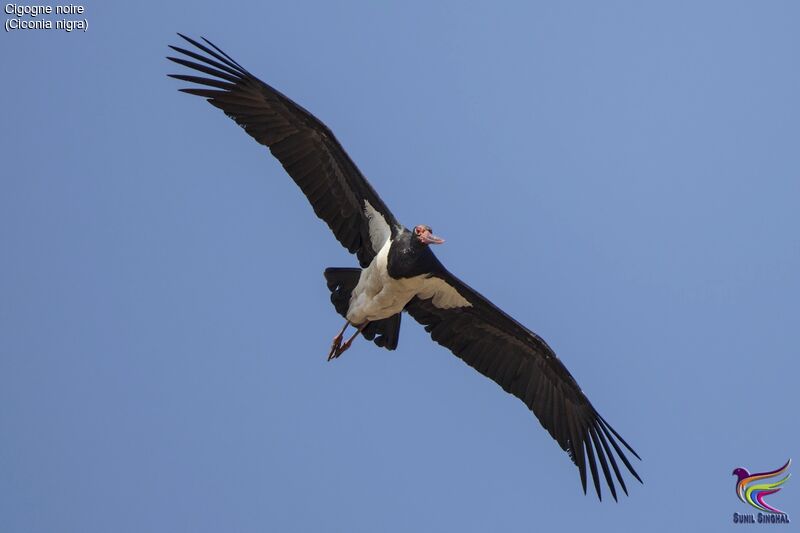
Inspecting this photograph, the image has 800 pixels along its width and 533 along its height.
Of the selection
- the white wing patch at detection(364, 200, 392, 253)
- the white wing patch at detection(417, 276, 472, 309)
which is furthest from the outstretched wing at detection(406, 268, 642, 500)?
the white wing patch at detection(364, 200, 392, 253)

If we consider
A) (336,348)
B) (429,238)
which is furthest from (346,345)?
(429,238)

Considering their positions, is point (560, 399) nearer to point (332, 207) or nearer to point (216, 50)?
point (332, 207)

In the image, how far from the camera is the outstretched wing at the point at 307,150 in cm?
1930

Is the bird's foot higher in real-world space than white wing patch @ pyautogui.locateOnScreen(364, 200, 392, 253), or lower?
lower

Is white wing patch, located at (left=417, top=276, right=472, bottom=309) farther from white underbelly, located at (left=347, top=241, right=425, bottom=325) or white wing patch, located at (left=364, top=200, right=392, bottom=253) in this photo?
white wing patch, located at (left=364, top=200, right=392, bottom=253)

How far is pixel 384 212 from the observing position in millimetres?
19609

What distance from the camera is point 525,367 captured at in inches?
820

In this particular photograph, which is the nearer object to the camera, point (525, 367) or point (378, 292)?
point (378, 292)

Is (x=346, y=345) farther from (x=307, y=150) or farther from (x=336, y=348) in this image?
(x=307, y=150)

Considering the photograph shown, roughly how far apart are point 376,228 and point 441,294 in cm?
133

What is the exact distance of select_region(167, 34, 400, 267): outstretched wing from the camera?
19.3 meters

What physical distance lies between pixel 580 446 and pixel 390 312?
341cm

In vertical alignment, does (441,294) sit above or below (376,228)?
below

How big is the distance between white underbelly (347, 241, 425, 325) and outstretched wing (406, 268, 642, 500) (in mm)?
686
